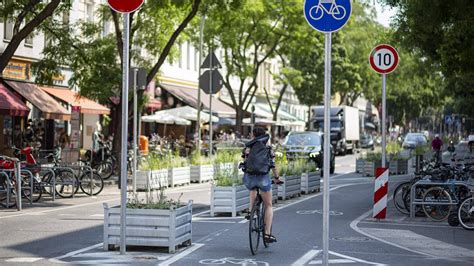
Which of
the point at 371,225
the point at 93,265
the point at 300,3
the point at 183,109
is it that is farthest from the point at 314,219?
the point at 300,3

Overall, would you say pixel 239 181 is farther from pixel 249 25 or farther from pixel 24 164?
pixel 249 25

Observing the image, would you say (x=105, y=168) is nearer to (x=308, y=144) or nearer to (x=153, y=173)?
(x=153, y=173)

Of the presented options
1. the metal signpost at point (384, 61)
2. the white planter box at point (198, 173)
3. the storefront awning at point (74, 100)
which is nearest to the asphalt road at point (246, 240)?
the metal signpost at point (384, 61)

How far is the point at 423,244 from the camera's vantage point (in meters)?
14.3

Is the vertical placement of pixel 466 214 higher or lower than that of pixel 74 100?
lower

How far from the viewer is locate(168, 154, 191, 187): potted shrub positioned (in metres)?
27.4

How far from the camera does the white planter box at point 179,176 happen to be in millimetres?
27391

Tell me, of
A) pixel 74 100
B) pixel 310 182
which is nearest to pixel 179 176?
pixel 310 182

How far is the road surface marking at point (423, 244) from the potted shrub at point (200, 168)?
1392cm

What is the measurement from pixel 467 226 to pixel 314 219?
296 centimetres

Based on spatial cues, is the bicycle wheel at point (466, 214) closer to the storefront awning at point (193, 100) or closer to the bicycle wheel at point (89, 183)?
the bicycle wheel at point (89, 183)

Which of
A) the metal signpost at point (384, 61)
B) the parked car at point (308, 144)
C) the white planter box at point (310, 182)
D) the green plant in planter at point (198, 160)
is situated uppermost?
the metal signpost at point (384, 61)

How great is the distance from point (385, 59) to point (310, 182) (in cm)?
766

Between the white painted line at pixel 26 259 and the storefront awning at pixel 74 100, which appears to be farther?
the storefront awning at pixel 74 100
